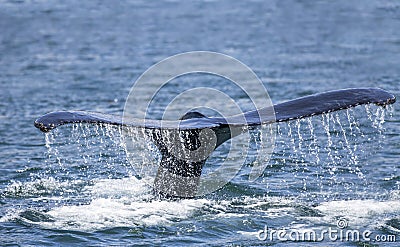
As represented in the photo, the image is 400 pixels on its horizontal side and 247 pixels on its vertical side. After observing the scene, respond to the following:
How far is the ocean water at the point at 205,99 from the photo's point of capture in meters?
8.19

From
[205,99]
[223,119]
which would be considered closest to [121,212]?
[223,119]

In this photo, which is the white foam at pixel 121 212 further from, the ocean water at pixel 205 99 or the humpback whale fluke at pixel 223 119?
the humpback whale fluke at pixel 223 119

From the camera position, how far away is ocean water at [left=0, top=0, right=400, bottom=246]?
26.9 feet

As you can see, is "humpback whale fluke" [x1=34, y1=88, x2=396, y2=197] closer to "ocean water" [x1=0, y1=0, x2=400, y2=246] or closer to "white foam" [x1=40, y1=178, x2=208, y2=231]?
"ocean water" [x1=0, y1=0, x2=400, y2=246]

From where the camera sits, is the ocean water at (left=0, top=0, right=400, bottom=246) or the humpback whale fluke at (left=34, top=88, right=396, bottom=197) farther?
the ocean water at (left=0, top=0, right=400, bottom=246)

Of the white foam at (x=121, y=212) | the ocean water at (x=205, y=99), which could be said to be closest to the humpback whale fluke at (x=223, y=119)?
the ocean water at (x=205, y=99)

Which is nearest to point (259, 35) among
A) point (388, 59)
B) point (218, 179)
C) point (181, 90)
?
point (388, 59)

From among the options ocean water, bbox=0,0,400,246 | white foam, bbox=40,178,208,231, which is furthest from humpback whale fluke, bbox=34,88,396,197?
white foam, bbox=40,178,208,231

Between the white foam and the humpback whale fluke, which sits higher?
the humpback whale fluke

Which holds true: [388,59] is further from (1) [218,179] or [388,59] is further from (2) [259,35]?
(1) [218,179]

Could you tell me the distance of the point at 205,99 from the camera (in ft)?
49.9

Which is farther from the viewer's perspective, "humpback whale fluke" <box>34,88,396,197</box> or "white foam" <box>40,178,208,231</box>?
"white foam" <box>40,178,208,231</box>

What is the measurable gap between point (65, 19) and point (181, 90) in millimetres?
8899

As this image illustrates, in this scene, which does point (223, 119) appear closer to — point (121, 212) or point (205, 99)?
point (121, 212)
